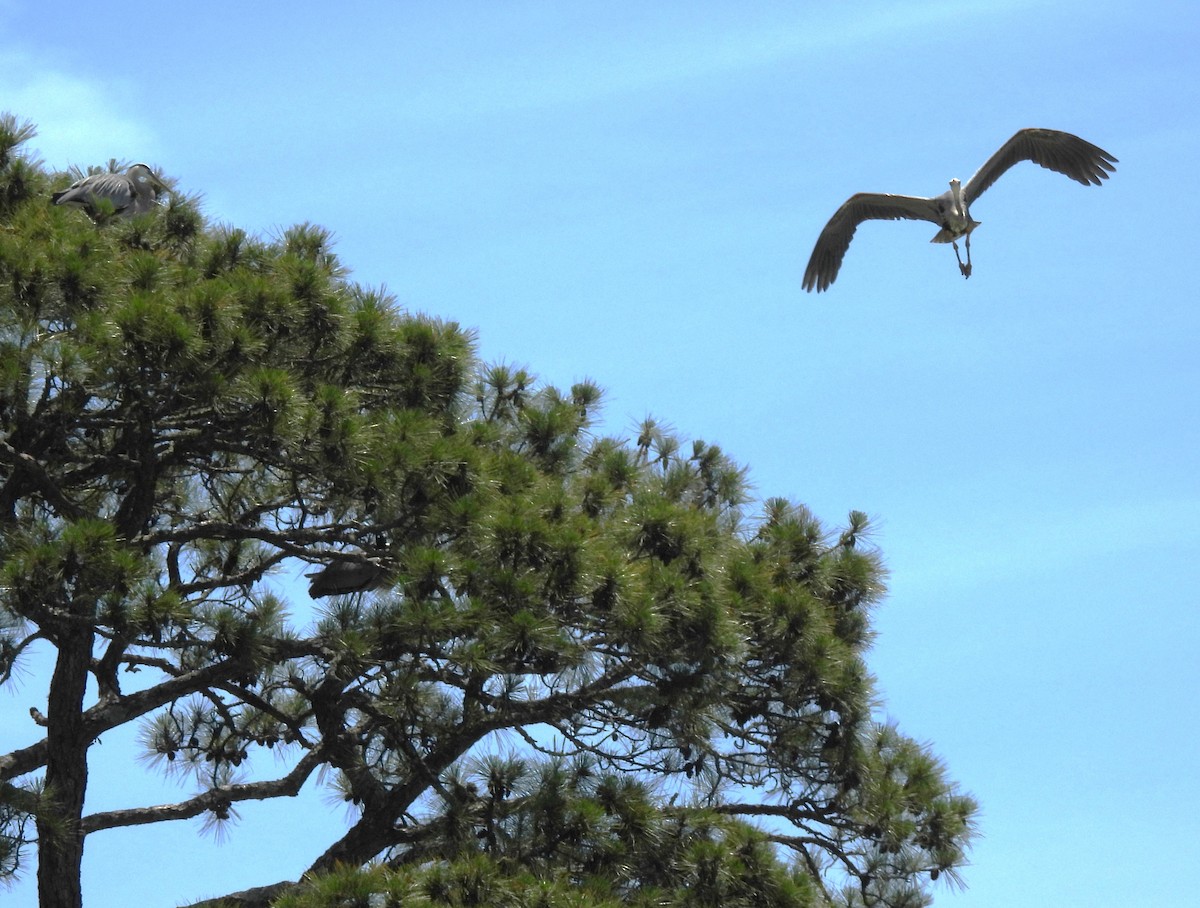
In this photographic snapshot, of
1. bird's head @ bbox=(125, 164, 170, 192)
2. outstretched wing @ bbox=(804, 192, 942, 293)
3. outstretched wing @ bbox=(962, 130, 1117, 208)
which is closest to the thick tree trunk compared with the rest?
bird's head @ bbox=(125, 164, 170, 192)

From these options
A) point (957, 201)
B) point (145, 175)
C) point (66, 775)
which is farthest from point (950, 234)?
point (66, 775)

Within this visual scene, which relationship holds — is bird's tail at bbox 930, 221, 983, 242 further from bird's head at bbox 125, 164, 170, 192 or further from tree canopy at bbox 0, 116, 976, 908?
bird's head at bbox 125, 164, 170, 192

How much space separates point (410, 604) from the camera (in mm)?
4668

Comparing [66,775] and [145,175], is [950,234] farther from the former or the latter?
[66,775]

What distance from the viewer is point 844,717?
532 centimetres

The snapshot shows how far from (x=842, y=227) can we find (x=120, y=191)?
4289mm

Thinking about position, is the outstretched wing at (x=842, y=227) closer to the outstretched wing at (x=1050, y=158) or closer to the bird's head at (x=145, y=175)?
the outstretched wing at (x=1050, y=158)

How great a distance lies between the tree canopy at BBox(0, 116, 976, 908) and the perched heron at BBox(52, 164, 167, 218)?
29 cm

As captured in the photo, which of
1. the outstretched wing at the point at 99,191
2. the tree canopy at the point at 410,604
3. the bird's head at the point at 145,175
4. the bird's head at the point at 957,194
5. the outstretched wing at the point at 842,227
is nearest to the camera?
the tree canopy at the point at 410,604

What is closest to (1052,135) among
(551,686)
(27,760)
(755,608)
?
(755,608)

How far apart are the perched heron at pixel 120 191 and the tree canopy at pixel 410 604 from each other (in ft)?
0.94

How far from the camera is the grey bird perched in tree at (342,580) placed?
5664mm

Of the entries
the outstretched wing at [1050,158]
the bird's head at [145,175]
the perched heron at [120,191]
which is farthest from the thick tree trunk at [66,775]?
the outstretched wing at [1050,158]

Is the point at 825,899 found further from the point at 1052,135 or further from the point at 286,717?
the point at 1052,135
